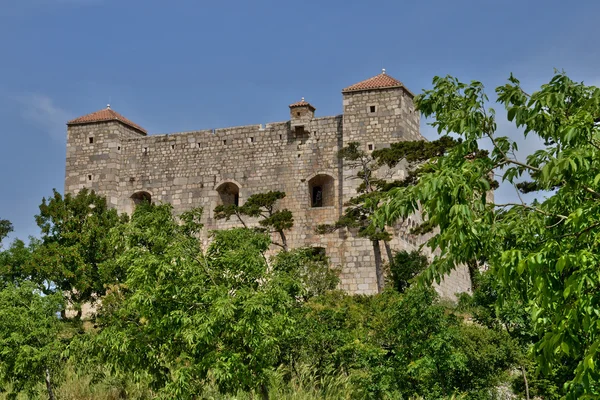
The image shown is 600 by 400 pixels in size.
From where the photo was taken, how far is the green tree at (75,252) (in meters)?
25.5

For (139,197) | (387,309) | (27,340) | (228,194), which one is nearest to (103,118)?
(139,197)

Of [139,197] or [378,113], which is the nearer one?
[378,113]

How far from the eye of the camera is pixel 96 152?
3403 cm

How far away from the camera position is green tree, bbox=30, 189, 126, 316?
Answer: 25.5 metres

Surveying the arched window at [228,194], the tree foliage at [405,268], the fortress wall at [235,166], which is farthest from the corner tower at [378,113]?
the arched window at [228,194]

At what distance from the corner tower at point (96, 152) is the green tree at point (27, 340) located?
1579 cm

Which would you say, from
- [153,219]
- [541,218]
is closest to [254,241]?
[153,219]

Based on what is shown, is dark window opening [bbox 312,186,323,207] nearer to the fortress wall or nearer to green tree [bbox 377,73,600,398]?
the fortress wall

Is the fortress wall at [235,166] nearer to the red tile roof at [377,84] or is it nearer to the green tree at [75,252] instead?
the red tile roof at [377,84]

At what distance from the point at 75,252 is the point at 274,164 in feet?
29.0

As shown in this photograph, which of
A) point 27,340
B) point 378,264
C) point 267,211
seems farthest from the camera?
point 267,211

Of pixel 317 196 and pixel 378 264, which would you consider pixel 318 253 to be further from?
pixel 317 196

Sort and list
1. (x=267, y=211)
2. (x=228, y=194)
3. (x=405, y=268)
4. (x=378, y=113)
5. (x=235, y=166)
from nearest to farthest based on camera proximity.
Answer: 1. (x=405, y=268)
2. (x=378, y=113)
3. (x=267, y=211)
4. (x=235, y=166)
5. (x=228, y=194)

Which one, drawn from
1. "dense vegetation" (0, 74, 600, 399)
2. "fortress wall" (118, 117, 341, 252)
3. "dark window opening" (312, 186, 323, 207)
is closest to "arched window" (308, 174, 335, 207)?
"dark window opening" (312, 186, 323, 207)
